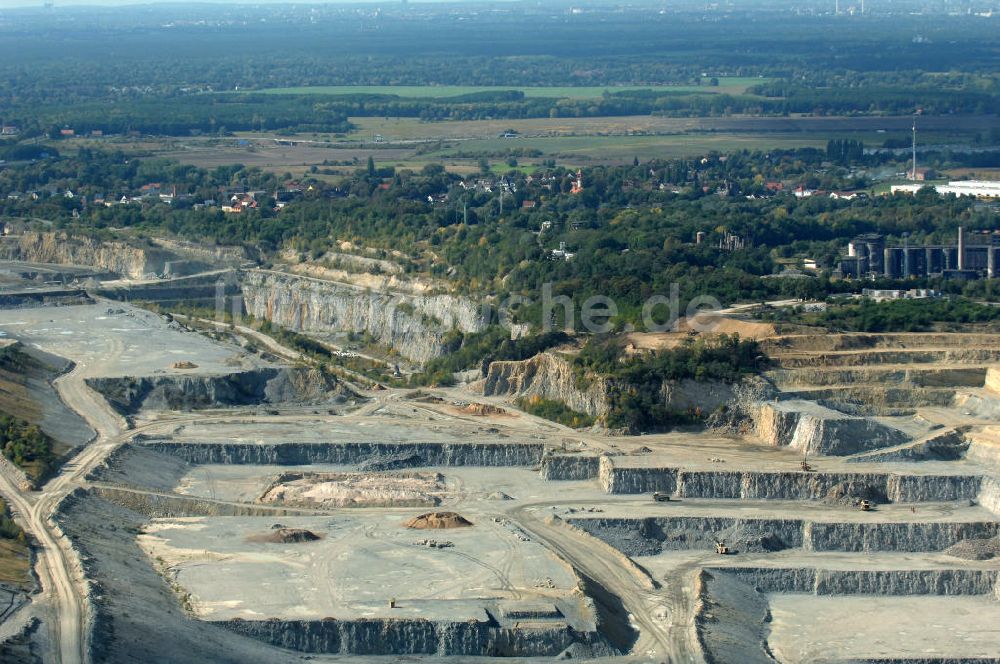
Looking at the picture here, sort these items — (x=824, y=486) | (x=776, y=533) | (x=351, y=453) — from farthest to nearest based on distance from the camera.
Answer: (x=351, y=453)
(x=824, y=486)
(x=776, y=533)

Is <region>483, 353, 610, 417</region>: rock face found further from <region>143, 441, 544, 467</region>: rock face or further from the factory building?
the factory building

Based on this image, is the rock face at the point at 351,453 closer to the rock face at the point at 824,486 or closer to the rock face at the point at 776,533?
the rock face at the point at 824,486

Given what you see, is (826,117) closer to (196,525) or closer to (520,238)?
(520,238)

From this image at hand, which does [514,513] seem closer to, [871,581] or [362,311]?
[871,581]

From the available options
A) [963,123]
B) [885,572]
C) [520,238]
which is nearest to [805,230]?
[520,238]

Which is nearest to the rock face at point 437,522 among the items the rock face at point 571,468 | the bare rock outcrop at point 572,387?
the rock face at point 571,468

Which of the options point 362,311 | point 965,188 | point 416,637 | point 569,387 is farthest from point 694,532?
point 965,188
